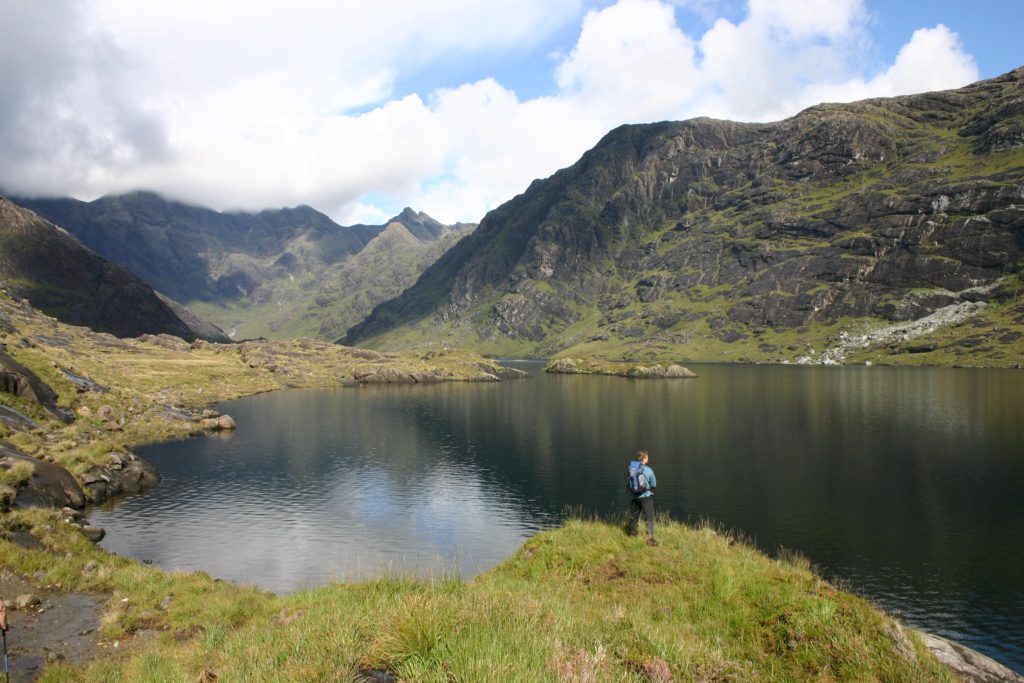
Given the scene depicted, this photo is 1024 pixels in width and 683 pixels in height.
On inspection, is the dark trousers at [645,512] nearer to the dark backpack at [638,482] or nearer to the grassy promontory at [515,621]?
the dark backpack at [638,482]

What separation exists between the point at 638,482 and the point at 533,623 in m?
14.0

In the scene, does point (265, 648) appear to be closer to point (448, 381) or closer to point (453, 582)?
point (453, 582)

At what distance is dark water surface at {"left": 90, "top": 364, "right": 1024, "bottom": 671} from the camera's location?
34.8m

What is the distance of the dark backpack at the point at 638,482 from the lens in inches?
874

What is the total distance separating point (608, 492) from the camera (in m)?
52.8

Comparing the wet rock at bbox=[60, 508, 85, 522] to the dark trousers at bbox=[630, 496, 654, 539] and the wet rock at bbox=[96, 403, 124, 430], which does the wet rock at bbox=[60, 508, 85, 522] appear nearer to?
the dark trousers at bbox=[630, 496, 654, 539]

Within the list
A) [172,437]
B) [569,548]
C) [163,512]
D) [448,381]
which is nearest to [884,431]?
[569,548]

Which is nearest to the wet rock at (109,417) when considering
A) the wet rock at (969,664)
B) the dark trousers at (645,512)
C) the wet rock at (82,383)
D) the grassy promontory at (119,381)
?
the grassy promontory at (119,381)

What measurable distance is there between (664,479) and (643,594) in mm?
41513

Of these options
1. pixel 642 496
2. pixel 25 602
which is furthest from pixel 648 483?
pixel 25 602

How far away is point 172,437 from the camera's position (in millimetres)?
78750

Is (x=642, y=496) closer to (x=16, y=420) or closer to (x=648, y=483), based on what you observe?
(x=648, y=483)

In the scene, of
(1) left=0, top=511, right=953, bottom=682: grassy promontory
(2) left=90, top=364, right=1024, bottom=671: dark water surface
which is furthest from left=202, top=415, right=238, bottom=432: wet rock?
(1) left=0, top=511, right=953, bottom=682: grassy promontory

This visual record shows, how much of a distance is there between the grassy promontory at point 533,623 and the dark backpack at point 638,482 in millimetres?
1953
